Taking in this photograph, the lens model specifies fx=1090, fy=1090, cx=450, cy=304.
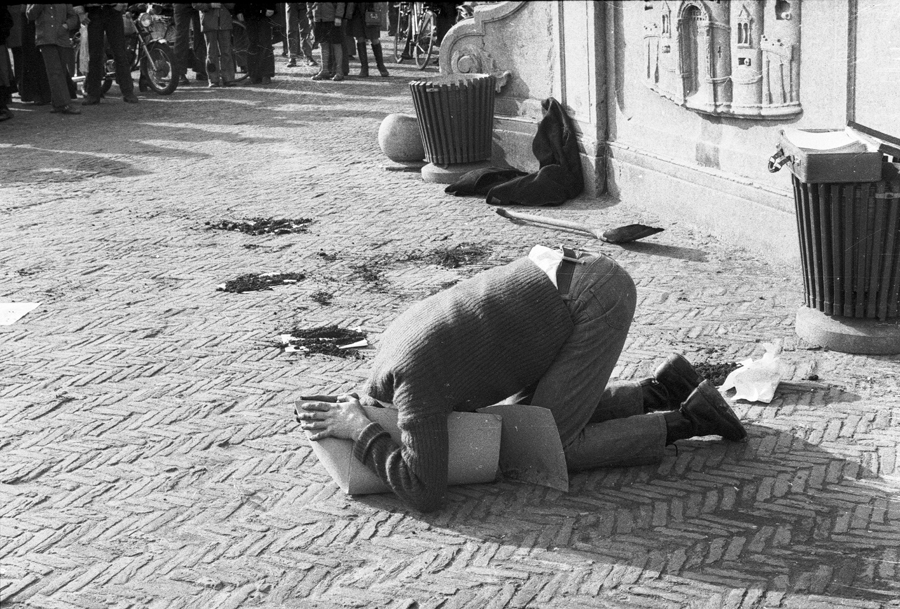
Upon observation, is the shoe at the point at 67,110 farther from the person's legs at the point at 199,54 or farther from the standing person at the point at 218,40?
the person's legs at the point at 199,54

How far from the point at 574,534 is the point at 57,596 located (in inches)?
74.1

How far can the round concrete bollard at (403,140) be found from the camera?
441 inches

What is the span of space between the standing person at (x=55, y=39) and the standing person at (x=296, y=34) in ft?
19.9

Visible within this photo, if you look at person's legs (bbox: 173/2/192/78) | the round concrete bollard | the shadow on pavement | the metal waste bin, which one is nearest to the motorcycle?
person's legs (bbox: 173/2/192/78)

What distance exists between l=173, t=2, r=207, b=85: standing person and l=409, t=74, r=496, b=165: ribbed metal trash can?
28.0 ft

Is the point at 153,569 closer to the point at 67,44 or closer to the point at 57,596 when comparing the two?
the point at 57,596

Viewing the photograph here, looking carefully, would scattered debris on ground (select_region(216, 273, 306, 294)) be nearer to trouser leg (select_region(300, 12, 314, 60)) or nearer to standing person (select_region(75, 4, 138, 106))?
standing person (select_region(75, 4, 138, 106))

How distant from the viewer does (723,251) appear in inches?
303

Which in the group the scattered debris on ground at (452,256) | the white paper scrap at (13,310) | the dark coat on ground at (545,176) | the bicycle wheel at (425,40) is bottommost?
the white paper scrap at (13,310)

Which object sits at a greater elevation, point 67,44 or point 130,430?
point 67,44

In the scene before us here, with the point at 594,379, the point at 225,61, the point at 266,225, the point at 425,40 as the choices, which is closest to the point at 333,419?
the point at 594,379

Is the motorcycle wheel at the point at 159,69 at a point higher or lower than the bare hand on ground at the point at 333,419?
higher

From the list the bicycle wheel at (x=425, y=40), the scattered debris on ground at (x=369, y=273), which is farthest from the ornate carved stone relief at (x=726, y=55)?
the bicycle wheel at (x=425, y=40)

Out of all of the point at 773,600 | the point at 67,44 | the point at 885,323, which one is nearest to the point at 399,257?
the point at 885,323
